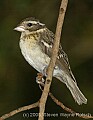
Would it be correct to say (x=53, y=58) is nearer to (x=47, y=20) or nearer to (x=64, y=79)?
(x=64, y=79)

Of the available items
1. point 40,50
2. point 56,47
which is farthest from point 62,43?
point 56,47

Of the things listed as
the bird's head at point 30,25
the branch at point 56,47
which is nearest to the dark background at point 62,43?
the bird's head at point 30,25

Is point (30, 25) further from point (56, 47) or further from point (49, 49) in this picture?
point (56, 47)

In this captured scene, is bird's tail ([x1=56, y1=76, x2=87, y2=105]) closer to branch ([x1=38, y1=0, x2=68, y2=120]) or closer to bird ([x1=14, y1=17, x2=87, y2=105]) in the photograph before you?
bird ([x1=14, y1=17, x2=87, y2=105])

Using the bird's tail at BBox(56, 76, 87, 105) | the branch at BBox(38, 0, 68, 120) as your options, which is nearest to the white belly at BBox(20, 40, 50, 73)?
the bird's tail at BBox(56, 76, 87, 105)

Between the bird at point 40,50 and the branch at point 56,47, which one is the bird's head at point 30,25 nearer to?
the bird at point 40,50

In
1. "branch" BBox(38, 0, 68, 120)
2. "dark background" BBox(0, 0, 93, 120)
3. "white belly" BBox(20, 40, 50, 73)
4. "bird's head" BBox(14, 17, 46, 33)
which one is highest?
"branch" BBox(38, 0, 68, 120)
